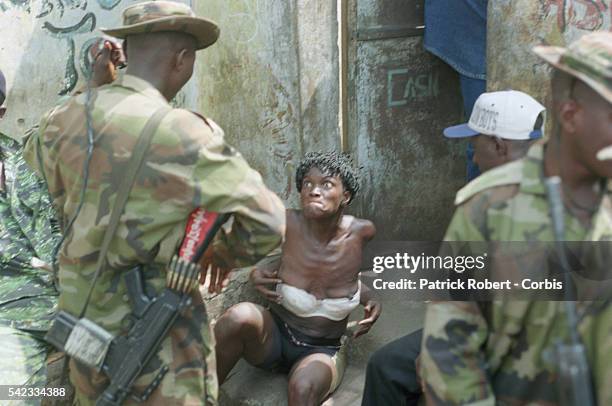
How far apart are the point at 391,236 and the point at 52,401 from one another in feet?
9.56

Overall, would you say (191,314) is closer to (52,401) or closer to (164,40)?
(164,40)

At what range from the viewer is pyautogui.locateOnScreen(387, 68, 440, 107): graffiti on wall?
17.8ft

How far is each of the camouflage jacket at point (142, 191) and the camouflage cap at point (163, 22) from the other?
163 millimetres

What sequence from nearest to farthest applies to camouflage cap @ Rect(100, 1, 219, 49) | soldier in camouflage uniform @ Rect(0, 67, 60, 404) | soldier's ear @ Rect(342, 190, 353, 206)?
camouflage cap @ Rect(100, 1, 219, 49), soldier in camouflage uniform @ Rect(0, 67, 60, 404), soldier's ear @ Rect(342, 190, 353, 206)

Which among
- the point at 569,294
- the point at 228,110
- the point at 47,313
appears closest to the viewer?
the point at 569,294

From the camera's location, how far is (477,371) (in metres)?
1.87

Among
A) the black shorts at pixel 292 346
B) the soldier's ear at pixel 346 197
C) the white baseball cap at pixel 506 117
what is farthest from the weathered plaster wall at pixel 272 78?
the white baseball cap at pixel 506 117

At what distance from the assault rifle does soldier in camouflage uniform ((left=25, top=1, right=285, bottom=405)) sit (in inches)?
1.5

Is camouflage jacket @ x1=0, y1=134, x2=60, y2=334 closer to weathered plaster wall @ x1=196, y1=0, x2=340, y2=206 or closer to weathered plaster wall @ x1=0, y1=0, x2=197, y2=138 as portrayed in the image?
weathered plaster wall @ x1=0, y1=0, x2=197, y2=138

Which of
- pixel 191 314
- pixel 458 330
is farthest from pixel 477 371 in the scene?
pixel 191 314

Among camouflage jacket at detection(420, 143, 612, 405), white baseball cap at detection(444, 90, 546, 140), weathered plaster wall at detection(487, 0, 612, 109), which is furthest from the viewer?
weathered plaster wall at detection(487, 0, 612, 109)

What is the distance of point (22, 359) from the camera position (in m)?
3.18

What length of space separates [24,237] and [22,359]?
2.35 feet

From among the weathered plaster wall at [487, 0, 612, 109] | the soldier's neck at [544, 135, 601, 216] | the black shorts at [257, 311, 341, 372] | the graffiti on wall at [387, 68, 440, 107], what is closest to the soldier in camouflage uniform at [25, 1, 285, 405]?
the soldier's neck at [544, 135, 601, 216]
